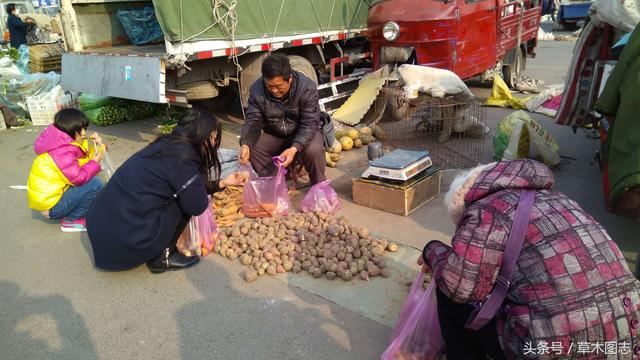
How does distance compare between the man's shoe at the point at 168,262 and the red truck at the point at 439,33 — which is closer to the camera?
the man's shoe at the point at 168,262

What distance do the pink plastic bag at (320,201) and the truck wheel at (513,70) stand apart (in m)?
6.12

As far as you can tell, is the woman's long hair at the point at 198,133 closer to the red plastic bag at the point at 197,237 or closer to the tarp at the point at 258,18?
the red plastic bag at the point at 197,237

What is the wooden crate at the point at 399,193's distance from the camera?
3783mm

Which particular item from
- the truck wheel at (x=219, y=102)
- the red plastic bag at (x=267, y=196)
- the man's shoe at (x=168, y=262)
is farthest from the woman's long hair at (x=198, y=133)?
the truck wheel at (x=219, y=102)

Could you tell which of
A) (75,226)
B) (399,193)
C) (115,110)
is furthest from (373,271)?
(115,110)

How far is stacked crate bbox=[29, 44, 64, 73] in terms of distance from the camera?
30.0 feet

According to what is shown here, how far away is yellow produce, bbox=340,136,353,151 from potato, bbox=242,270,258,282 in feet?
8.77

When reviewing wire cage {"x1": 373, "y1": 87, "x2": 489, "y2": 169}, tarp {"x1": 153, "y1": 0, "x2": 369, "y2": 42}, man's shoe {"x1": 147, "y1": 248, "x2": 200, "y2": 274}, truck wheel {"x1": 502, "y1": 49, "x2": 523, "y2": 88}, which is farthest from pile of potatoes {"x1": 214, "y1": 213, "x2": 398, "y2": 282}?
truck wheel {"x1": 502, "y1": 49, "x2": 523, "y2": 88}

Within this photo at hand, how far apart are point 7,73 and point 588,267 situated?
10677 millimetres

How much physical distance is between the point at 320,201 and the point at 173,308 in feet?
5.11

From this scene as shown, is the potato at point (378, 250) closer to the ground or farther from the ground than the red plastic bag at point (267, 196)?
closer to the ground

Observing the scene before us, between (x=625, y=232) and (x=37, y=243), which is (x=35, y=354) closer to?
(x=37, y=243)

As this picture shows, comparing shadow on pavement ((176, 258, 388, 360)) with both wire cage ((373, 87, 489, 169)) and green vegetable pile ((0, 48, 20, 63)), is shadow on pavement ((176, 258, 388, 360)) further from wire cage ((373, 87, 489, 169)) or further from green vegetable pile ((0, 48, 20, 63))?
green vegetable pile ((0, 48, 20, 63))

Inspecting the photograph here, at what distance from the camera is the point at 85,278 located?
3162mm
